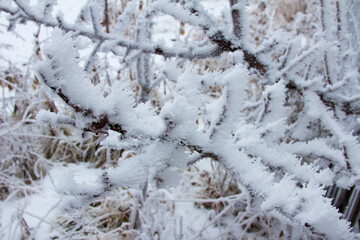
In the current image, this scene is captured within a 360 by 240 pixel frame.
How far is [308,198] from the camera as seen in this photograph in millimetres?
396

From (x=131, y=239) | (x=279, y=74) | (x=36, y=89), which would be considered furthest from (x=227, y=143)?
(x=36, y=89)

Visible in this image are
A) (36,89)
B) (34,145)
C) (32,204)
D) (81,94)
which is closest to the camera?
(81,94)

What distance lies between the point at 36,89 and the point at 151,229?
214 cm

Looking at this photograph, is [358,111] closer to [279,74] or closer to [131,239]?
[279,74]

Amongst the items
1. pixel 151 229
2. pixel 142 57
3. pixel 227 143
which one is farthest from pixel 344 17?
pixel 151 229

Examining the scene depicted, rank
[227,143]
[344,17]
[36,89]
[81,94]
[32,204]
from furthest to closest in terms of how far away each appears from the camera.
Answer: [36,89], [32,204], [344,17], [227,143], [81,94]

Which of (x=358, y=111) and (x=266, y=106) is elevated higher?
(x=358, y=111)

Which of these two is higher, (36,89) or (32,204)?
(36,89)

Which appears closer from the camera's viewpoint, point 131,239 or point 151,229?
point 151,229

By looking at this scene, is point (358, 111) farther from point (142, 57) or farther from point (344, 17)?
point (142, 57)

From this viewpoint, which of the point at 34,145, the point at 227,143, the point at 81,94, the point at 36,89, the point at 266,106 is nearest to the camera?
the point at 81,94

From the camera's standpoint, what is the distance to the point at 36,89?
279cm

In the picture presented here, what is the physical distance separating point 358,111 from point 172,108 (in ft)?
3.04

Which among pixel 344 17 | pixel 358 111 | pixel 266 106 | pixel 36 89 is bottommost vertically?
pixel 36 89
